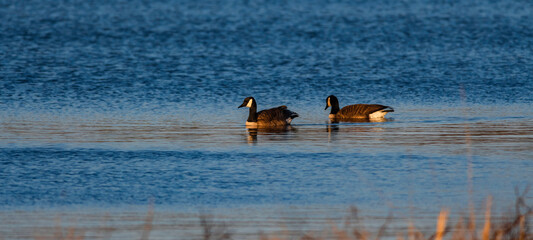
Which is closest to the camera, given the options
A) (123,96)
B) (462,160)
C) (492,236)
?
(492,236)

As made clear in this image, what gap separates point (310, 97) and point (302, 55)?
748cm

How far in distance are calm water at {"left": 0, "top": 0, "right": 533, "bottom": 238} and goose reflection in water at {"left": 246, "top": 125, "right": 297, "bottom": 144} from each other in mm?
112

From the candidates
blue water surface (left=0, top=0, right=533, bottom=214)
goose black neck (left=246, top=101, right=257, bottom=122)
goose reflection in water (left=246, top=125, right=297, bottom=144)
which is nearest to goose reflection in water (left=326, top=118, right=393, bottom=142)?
blue water surface (left=0, top=0, right=533, bottom=214)

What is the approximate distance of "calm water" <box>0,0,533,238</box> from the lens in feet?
33.1

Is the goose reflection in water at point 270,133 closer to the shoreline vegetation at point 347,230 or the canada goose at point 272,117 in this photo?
the canada goose at point 272,117

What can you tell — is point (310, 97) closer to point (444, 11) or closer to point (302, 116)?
point (302, 116)

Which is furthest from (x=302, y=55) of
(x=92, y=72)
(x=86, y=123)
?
(x=86, y=123)

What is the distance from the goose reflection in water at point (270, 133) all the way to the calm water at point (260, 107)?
112 mm

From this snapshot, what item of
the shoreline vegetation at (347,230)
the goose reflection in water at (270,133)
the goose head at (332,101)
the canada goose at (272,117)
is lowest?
the shoreline vegetation at (347,230)

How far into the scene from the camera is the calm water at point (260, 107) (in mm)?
10102

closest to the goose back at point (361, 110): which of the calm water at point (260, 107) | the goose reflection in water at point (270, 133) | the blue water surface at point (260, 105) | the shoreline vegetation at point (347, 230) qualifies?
the calm water at point (260, 107)

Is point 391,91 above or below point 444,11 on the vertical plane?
below

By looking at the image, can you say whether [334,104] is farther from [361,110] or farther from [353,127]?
[353,127]

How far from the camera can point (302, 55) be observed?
1105 inches
